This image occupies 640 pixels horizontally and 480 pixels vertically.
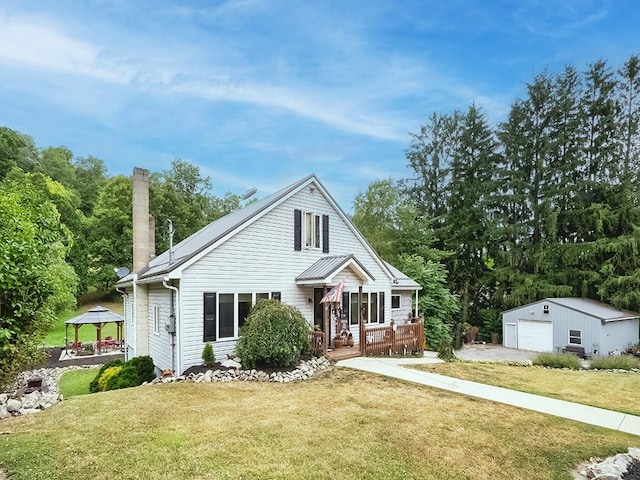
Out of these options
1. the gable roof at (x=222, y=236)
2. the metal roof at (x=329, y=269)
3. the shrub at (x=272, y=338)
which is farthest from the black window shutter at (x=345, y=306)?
the shrub at (x=272, y=338)

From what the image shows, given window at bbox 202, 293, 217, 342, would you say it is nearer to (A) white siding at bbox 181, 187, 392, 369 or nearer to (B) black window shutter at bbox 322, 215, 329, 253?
(A) white siding at bbox 181, 187, 392, 369

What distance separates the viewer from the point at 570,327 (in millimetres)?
21406

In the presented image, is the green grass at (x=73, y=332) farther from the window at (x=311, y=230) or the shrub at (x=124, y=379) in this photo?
the window at (x=311, y=230)

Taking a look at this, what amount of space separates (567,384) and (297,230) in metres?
9.80

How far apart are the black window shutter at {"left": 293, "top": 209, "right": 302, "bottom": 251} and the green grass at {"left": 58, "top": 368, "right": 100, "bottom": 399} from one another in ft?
28.5

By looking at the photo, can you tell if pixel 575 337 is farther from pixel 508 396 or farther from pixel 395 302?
pixel 508 396

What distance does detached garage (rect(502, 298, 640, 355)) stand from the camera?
20.5 meters

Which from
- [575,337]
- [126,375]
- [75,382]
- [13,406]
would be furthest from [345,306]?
[575,337]

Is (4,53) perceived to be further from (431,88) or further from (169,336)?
(431,88)

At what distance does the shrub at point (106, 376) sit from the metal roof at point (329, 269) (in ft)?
21.6

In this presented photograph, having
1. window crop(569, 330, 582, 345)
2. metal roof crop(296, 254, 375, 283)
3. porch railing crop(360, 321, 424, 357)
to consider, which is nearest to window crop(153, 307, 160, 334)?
metal roof crop(296, 254, 375, 283)

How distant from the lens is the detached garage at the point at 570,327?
20.5 meters

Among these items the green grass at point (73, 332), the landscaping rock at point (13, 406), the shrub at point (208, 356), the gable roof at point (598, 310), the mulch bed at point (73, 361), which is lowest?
the green grass at point (73, 332)

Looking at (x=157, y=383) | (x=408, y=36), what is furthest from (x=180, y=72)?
(x=157, y=383)
